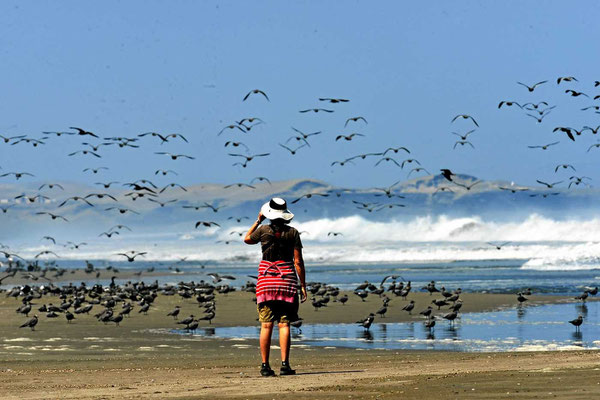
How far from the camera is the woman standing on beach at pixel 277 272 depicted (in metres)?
12.9

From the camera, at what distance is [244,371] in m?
13.9

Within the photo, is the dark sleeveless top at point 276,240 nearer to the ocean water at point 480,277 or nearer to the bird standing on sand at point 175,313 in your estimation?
the bird standing on sand at point 175,313

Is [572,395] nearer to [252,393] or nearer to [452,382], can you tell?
[452,382]

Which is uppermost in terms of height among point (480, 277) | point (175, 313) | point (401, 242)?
point (401, 242)

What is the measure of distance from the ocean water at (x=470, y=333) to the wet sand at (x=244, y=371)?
61.8 inches

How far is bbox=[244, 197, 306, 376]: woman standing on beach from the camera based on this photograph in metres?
12.9

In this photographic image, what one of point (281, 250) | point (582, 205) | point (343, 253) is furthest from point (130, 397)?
point (582, 205)

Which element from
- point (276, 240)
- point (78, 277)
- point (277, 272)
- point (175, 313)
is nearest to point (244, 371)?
point (277, 272)

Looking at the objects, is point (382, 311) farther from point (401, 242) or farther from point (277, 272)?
point (401, 242)

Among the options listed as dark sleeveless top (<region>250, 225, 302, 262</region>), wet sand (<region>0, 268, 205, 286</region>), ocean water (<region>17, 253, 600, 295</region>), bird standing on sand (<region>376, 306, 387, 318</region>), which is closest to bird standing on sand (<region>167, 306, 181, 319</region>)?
bird standing on sand (<region>376, 306, 387, 318</region>)

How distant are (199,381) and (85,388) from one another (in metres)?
1.38

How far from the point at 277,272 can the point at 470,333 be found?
412 inches

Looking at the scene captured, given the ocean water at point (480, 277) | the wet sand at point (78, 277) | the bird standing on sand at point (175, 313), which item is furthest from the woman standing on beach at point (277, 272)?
the wet sand at point (78, 277)

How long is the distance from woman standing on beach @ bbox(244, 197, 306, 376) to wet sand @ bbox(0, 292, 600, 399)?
27.4 inches
